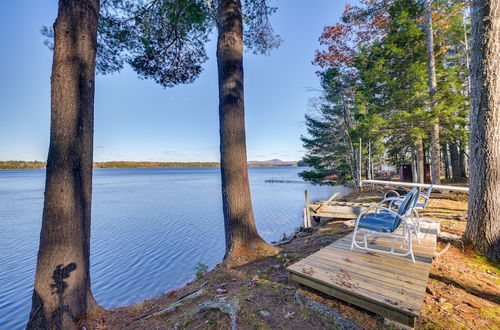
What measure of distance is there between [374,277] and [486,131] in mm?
2961

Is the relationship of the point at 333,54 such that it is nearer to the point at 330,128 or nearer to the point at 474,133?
the point at 330,128

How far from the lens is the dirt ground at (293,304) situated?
208 cm

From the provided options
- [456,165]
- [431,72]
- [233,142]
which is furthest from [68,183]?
[456,165]

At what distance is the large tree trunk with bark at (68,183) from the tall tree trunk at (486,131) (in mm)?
5943

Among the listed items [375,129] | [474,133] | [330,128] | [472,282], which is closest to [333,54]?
[330,128]

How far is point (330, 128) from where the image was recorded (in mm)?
20234

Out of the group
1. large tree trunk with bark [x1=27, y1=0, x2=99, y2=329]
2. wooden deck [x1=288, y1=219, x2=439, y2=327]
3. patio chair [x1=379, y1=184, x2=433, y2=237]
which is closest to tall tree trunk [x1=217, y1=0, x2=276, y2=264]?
wooden deck [x1=288, y1=219, x2=439, y2=327]

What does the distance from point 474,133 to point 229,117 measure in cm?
404

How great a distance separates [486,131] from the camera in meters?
3.35

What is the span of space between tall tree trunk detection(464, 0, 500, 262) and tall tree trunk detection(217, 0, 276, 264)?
3302 millimetres

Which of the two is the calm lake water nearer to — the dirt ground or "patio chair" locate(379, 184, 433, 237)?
the dirt ground

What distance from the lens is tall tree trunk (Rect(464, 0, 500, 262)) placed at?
3.30 meters

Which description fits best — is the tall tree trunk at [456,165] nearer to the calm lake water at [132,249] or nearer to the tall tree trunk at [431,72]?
the tall tree trunk at [431,72]

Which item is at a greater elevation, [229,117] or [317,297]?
[229,117]
